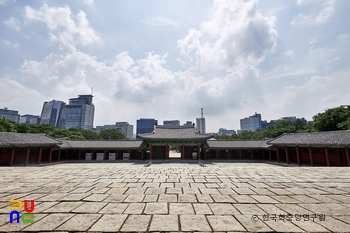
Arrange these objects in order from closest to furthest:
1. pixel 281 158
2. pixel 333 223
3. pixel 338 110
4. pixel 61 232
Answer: pixel 61 232 → pixel 333 223 → pixel 281 158 → pixel 338 110

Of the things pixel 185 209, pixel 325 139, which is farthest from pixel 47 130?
pixel 325 139

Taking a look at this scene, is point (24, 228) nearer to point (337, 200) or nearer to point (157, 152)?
point (337, 200)

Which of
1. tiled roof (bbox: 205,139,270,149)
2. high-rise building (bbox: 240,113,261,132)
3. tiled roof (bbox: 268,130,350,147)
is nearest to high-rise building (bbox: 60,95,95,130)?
tiled roof (bbox: 205,139,270,149)

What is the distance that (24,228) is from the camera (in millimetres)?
4230

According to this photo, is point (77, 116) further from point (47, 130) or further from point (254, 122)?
point (254, 122)

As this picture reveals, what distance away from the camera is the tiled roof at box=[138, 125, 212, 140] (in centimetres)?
2599

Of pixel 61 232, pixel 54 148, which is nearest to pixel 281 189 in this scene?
pixel 61 232

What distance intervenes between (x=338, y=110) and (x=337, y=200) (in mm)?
36307

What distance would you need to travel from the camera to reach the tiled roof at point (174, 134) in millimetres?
25987

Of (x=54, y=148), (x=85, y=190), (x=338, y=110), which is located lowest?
(x=85, y=190)

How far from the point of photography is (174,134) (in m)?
28.4

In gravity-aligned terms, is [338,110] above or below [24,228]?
above

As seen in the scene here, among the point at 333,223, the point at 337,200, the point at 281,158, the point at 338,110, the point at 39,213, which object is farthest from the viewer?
the point at 338,110

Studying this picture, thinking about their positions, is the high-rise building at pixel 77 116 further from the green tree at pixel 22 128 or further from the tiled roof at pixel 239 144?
the tiled roof at pixel 239 144
